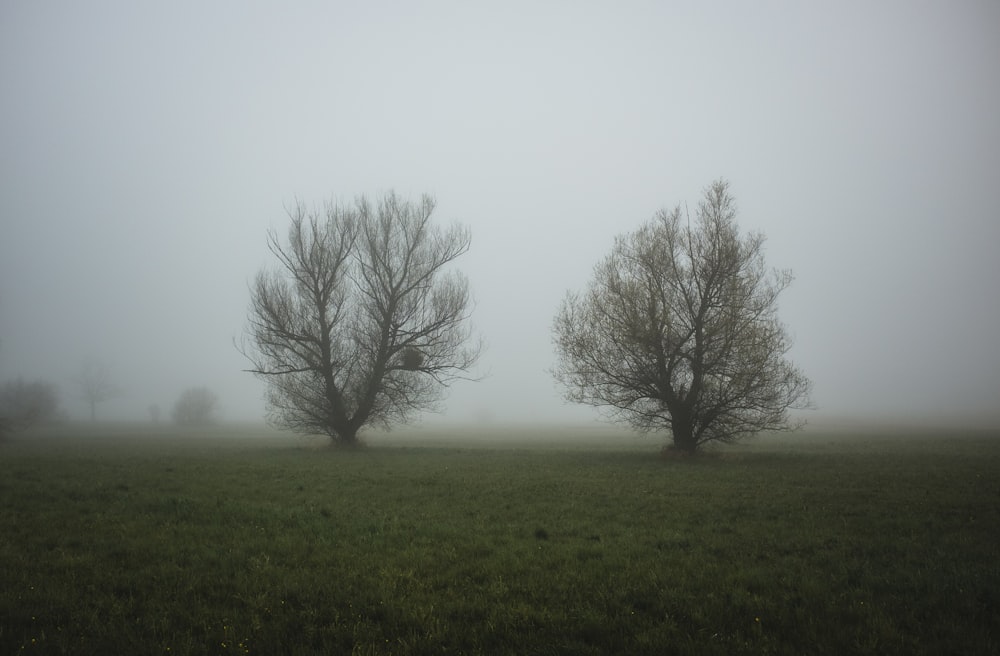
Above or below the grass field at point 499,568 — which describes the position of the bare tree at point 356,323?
above

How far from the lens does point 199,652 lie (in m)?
4.88

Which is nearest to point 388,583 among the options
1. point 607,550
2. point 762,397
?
point 607,550

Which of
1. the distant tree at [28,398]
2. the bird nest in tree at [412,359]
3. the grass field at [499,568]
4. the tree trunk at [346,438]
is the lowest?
the tree trunk at [346,438]

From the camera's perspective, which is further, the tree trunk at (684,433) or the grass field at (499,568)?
the tree trunk at (684,433)

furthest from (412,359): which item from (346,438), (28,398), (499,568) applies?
(28,398)

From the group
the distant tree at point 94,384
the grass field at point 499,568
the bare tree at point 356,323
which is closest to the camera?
the grass field at point 499,568

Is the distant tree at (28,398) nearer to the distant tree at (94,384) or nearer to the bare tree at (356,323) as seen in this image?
the distant tree at (94,384)

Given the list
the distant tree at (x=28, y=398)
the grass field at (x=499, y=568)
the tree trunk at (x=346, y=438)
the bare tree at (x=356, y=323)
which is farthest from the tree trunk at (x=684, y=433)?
the distant tree at (x=28, y=398)

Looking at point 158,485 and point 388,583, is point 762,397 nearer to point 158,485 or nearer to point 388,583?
point 388,583

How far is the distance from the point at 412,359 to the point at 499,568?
2494cm

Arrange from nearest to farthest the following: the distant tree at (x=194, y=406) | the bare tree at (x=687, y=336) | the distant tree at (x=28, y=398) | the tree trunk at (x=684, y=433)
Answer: the bare tree at (x=687, y=336) < the tree trunk at (x=684, y=433) < the distant tree at (x=28, y=398) < the distant tree at (x=194, y=406)

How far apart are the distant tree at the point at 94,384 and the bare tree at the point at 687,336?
107 m

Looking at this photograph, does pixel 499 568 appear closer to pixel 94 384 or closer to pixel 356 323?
pixel 356 323

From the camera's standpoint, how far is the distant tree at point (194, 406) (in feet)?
264
